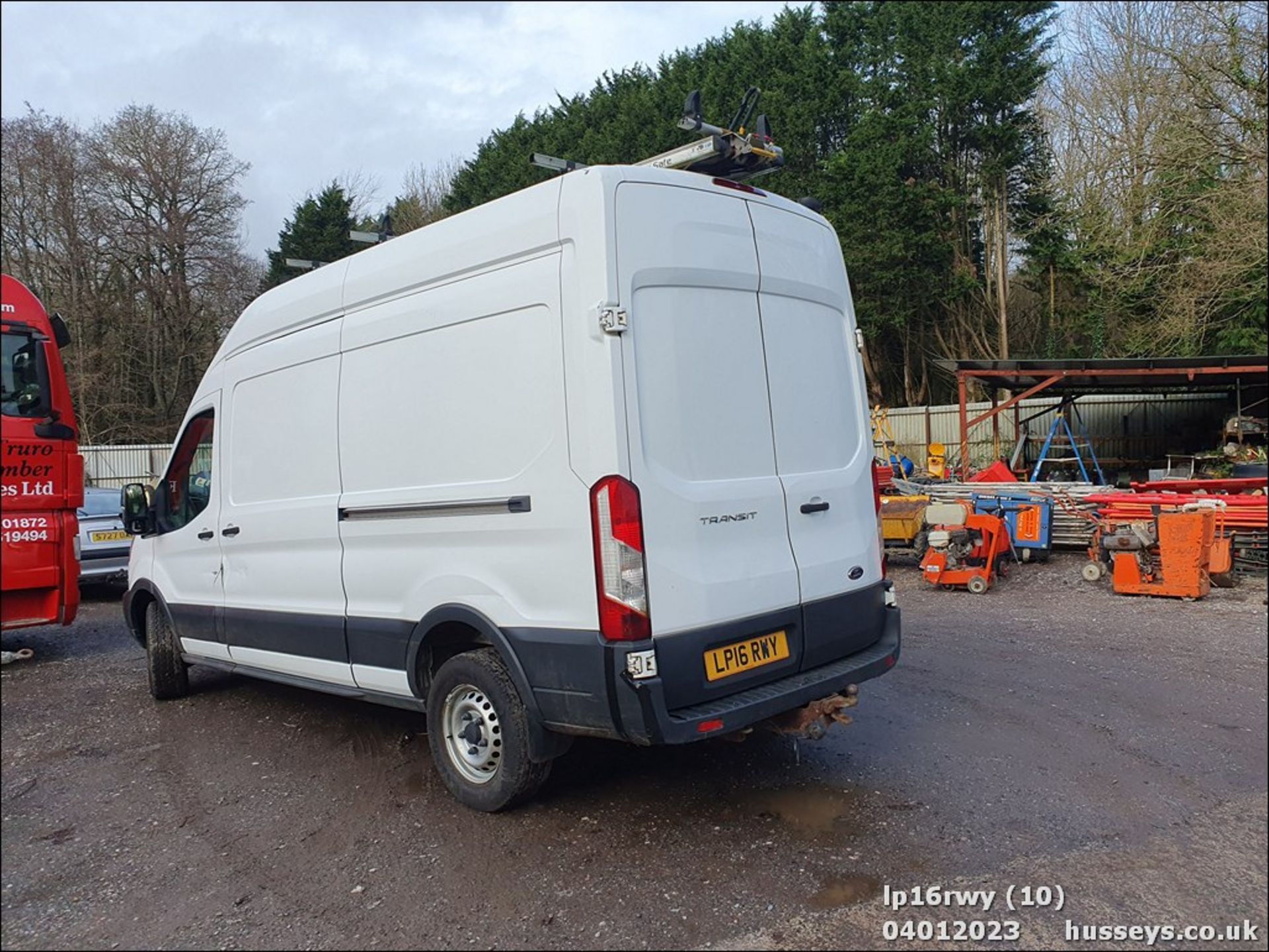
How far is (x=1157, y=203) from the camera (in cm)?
1016

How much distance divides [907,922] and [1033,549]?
976 cm

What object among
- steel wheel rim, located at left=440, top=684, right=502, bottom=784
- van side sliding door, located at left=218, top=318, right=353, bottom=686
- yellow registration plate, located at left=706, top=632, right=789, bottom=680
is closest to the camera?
yellow registration plate, located at left=706, top=632, right=789, bottom=680

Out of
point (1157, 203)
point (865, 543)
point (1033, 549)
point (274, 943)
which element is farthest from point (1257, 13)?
point (274, 943)

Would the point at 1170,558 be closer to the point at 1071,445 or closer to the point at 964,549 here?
the point at 964,549

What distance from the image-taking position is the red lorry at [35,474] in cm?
677

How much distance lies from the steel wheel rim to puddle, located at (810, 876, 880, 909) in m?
1.47

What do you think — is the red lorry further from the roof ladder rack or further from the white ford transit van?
the roof ladder rack

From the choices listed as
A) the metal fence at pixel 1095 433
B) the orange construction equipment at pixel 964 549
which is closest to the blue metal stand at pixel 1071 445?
the metal fence at pixel 1095 433

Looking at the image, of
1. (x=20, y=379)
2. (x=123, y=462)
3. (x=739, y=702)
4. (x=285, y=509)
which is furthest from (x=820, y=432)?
(x=123, y=462)

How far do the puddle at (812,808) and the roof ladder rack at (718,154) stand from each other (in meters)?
2.95

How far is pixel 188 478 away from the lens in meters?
5.96

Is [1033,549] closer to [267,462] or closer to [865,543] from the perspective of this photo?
[865,543]

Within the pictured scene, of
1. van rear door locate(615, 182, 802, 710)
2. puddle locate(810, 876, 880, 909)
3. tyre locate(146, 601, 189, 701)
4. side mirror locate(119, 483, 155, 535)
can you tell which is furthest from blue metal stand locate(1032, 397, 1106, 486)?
side mirror locate(119, 483, 155, 535)

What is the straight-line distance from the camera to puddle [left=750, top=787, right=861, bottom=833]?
375 cm
